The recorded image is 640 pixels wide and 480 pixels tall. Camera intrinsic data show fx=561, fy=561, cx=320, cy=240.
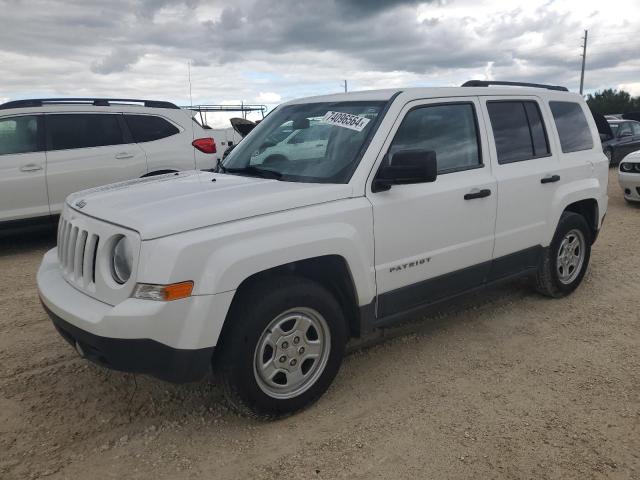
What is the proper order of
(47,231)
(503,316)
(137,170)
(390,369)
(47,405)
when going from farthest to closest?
(137,170) → (47,231) → (503,316) → (390,369) → (47,405)

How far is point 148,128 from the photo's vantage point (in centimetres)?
802

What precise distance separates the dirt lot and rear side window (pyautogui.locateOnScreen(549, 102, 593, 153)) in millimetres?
1531

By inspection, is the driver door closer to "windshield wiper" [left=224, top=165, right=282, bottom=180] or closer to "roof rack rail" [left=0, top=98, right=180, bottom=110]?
"windshield wiper" [left=224, top=165, right=282, bottom=180]

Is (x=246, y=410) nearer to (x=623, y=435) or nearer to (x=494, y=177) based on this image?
(x=623, y=435)

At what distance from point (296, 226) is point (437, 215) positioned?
44.1 inches

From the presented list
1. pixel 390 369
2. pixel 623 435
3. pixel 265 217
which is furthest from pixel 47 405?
pixel 623 435

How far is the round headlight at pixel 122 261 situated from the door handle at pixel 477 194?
7.42 feet

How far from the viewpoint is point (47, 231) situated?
23.8ft

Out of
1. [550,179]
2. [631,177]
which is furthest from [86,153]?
[631,177]

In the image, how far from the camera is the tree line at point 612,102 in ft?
177

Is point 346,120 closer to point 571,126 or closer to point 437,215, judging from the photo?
point 437,215

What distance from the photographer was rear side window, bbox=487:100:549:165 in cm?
427

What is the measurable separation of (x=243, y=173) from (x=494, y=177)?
1.82 meters

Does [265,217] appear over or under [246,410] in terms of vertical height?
over
